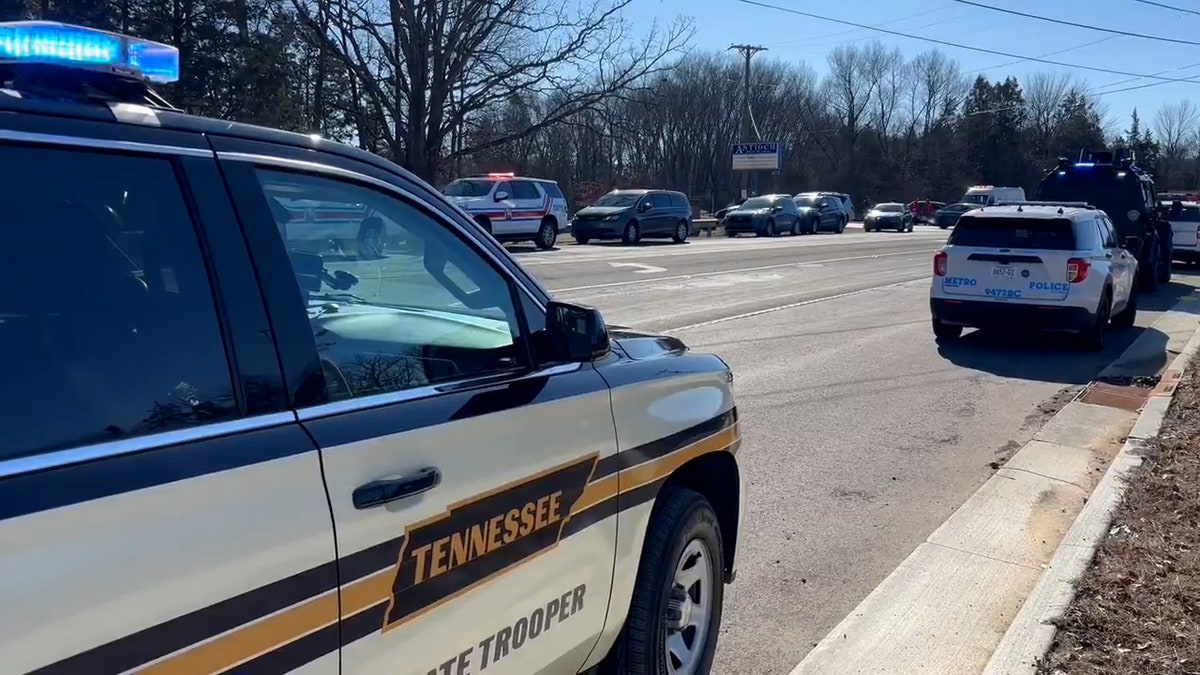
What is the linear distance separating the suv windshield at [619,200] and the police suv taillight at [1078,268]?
21.5 meters

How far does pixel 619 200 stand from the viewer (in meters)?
33.4

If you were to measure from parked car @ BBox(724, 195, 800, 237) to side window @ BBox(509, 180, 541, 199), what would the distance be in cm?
1463

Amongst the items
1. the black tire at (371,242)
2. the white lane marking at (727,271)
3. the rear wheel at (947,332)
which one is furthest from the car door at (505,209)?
the black tire at (371,242)

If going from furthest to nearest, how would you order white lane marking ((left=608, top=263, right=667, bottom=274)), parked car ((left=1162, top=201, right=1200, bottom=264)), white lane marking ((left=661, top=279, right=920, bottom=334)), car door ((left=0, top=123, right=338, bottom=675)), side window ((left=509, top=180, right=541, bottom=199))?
side window ((left=509, top=180, right=541, bottom=199)) → parked car ((left=1162, top=201, right=1200, bottom=264)) → white lane marking ((left=608, top=263, right=667, bottom=274)) → white lane marking ((left=661, top=279, right=920, bottom=334)) → car door ((left=0, top=123, right=338, bottom=675))

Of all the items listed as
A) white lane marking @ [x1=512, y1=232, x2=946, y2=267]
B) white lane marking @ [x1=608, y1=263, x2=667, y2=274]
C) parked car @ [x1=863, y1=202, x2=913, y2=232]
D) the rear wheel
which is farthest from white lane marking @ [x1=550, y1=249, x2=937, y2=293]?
parked car @ [x1=863, y1=202, x2=913, y2=232]

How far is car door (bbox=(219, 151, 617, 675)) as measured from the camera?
213 cm

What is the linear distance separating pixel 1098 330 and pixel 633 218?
21.0 m

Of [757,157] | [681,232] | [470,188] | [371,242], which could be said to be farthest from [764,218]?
[371,242]

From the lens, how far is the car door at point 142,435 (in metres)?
1.59

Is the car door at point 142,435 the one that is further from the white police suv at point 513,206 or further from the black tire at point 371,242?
the white police suv at point 513,206

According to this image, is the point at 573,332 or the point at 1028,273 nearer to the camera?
the point at 573,332

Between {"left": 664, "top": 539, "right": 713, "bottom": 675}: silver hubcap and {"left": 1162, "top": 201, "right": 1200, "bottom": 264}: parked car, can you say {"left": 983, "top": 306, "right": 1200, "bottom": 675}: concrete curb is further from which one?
{"left": 1162, "top": 201, "right": 1200, "bottom": 264}: parked car

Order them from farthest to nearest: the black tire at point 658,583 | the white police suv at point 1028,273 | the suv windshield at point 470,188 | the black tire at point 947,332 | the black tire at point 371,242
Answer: the suv windshield at point 470,188 → the black tire at point 947,332 → the white police suv at point 1028,273 → the black tire at point 658,583 → the black tire at point 371,242

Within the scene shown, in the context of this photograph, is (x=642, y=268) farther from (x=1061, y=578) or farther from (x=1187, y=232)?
(x=1061, y=578)
